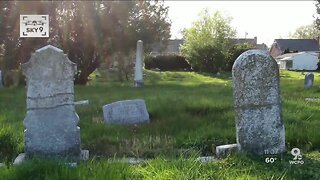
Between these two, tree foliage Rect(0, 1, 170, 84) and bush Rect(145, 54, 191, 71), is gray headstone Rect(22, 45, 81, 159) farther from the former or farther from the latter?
bush Rect(145, 54, 191, 71)

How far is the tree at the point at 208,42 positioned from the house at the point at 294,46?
38.1m

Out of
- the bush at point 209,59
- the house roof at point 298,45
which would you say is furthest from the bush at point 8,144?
the house roof at point 298,45

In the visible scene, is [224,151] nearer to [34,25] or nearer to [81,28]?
[34,25]

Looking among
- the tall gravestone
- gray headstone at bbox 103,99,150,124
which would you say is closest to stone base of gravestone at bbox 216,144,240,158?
gray headstone at bbox 103,99,150,124

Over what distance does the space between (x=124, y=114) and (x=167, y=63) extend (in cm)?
4783

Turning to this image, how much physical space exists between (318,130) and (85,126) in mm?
4438

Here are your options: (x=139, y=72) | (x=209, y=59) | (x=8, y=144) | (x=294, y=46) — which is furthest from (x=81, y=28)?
(x=294, y=46)

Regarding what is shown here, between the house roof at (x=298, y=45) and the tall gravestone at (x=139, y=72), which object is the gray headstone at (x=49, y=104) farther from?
the house roof at (x=298, y=45)

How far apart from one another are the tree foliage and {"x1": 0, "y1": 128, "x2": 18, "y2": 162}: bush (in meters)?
16.9

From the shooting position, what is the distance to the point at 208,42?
48.6 meters

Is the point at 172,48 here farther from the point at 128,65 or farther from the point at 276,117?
the point at 276,117

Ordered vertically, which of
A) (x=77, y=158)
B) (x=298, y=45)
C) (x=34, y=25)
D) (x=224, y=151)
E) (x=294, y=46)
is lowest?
(x=77, y=158)

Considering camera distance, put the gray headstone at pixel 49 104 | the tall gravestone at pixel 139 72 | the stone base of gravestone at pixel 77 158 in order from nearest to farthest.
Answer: the stone base of gravestone at pixel 77 158
the gray headstone at pixel 49 104
the tall gravestone at pixel 139 72

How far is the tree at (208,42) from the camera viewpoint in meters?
46.1
